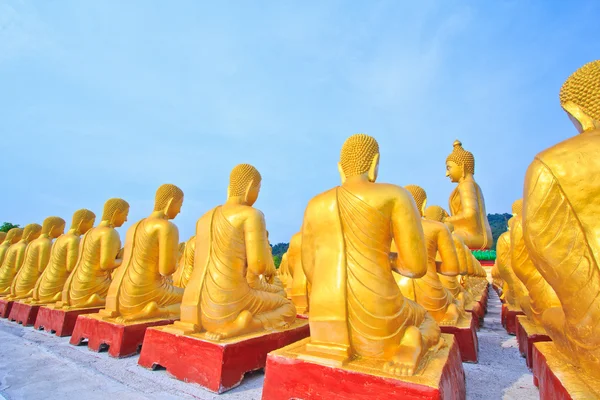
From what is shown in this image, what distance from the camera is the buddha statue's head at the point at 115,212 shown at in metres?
6.15

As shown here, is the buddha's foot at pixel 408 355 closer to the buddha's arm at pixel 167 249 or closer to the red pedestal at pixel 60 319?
the buddha's arm at pixel 167 249

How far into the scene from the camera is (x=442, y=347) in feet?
9.64

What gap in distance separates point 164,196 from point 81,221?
3387 mm

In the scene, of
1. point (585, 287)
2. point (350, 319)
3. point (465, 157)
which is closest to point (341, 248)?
point (350, 319)

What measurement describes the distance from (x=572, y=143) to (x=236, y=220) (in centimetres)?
298

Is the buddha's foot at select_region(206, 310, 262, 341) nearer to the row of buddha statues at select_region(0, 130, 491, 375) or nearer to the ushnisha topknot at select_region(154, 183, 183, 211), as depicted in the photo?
the row of buddha statues at select_region(0, 130, 491, 375)

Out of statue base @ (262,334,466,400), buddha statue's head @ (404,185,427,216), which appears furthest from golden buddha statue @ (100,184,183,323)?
buddha statue's head @ (404,185,427,216)

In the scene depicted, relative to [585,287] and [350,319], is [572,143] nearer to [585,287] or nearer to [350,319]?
[585,287]

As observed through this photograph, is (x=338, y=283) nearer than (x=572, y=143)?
No

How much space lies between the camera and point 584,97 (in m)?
2.14

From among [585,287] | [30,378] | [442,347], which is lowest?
[30,378]

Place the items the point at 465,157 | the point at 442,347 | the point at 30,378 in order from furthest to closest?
1. the point at 465,157
2. the point at 30,378
3. the point at 442,347

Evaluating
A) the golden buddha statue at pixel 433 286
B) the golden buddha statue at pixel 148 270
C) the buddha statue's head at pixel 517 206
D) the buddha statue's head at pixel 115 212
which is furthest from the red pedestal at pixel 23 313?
the buddha statue's head at pixel 517 206

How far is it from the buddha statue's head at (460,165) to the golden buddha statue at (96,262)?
342 inches
